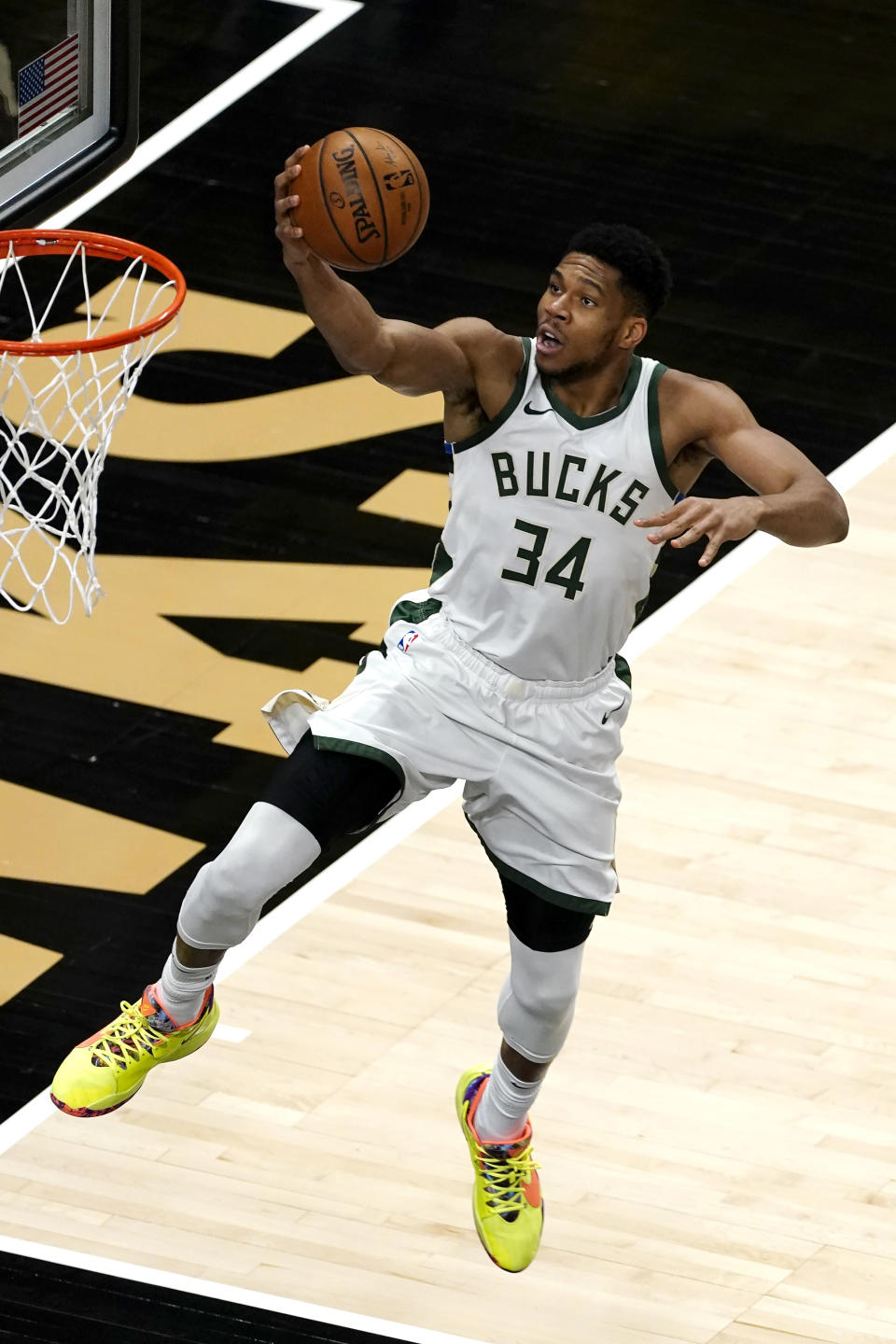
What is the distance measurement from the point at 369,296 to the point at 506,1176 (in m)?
5.86

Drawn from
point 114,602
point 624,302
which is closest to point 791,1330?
point 624,302

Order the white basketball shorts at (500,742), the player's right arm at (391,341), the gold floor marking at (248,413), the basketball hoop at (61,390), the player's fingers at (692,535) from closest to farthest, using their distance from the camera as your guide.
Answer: the player's fingers at (692,535) → the player's right arm at (391,341) → the white basketball shorts at (500,742) → the basketball hoop at (61,390) → the gold floor marking at (248,413)

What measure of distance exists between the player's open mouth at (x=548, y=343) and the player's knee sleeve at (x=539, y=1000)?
149 cm

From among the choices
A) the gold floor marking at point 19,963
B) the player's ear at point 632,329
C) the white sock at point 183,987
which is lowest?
the gold floor marking at point 19,963

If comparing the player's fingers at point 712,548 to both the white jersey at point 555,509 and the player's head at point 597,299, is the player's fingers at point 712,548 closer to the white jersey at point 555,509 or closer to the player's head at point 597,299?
the white jersey at point 555,509

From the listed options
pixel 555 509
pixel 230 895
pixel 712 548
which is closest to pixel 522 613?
pixel 555 509

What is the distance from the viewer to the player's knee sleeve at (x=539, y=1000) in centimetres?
662

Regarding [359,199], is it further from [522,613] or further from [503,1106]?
[503,1106]

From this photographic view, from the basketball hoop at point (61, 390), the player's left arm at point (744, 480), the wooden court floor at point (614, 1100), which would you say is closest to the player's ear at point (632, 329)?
the player's left arm at point (744, 480)

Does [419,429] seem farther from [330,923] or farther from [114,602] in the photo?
[330,923]

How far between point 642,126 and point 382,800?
7983 millimetres

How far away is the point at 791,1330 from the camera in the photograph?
22.5 feet

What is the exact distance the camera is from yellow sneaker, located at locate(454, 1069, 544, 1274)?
688 cm

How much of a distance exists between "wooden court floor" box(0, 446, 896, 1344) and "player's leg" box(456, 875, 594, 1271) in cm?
22
